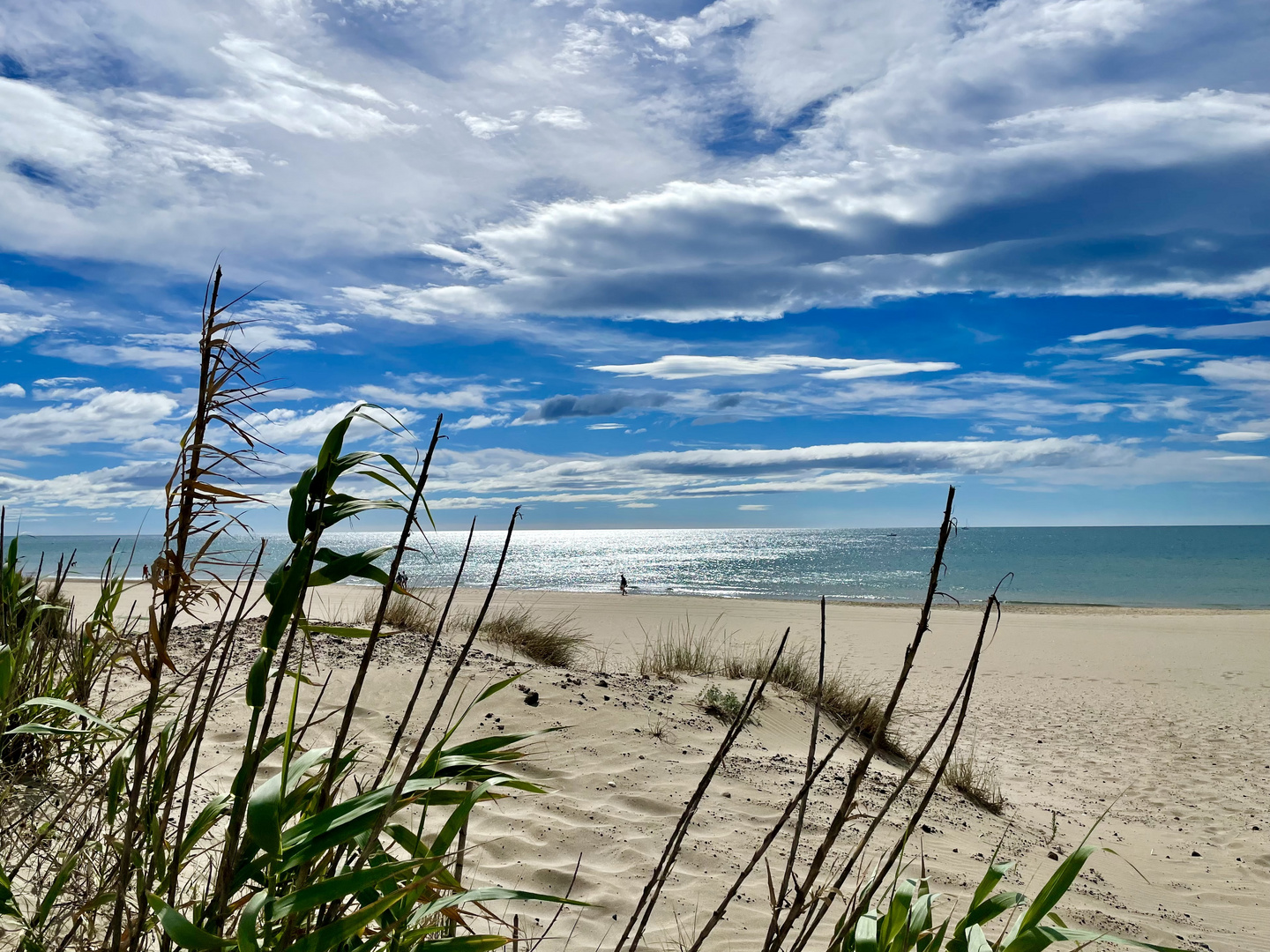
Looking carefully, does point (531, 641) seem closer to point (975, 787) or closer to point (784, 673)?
point (784, 673)

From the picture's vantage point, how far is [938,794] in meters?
5.94

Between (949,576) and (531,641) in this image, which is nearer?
(531,641)

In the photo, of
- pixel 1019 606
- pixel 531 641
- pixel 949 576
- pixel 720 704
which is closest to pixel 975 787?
pixel 720 704

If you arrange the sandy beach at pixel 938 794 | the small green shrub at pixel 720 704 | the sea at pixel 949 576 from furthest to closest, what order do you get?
the sea at pixel 949 576 < the small green shrub at pixel 720 704 < the sandy beach at pixel 938 794

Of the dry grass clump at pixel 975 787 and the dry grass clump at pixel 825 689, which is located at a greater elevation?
the dry grass clump at pixel 825 689

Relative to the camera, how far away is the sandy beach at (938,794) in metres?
4.01

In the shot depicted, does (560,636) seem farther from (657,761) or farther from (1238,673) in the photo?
(1238,673)

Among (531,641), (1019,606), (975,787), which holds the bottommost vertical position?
(975,787)

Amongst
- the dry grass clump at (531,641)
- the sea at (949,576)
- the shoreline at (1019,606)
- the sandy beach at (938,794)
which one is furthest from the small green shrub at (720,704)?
the shoreline at (1019,606)

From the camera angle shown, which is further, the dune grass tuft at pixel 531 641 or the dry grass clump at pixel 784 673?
the dune grass tuft at pixel 531 641

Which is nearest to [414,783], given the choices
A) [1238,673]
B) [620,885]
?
[620,885]

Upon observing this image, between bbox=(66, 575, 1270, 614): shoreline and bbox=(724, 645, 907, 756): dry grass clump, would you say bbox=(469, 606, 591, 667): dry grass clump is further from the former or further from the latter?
bbox=(66, 575, 1270, 614): shoreline

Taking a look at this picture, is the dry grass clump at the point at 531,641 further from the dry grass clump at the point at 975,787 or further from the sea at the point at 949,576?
the sea at the point at 949,576

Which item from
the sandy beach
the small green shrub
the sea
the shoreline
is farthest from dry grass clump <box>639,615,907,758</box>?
the shoreline
